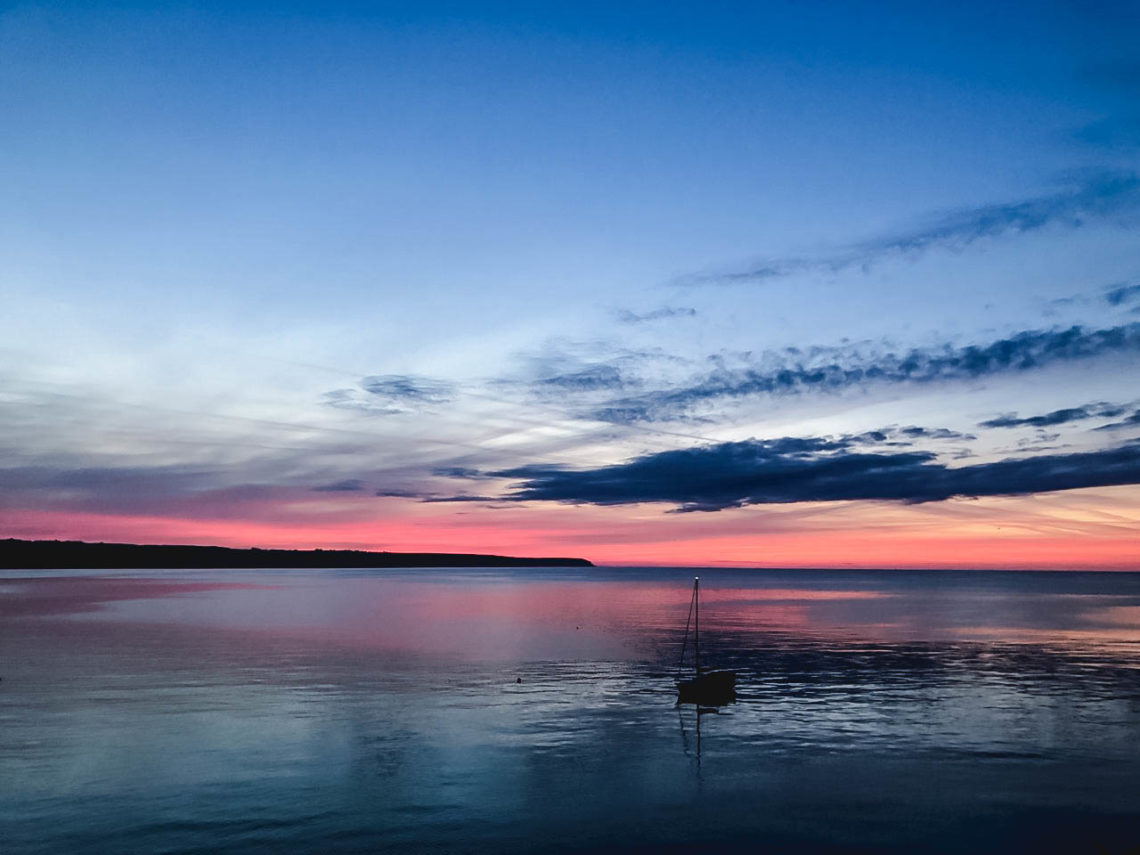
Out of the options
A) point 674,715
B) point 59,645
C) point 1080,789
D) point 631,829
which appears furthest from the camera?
point 59,645

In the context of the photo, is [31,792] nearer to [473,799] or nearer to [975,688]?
[473,799]

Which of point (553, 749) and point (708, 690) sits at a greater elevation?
point (708, 690)

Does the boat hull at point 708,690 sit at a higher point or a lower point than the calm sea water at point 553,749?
higher

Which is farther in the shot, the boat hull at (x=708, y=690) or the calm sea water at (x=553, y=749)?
the boat hull at (x=708, y=690)

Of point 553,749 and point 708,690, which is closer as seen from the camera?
point 553,749

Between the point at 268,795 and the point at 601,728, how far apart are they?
59.7 feet

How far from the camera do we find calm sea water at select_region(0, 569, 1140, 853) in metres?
29.5

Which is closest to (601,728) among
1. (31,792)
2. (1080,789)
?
(1080,789)

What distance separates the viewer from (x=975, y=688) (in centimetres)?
5972

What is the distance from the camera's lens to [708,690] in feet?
167

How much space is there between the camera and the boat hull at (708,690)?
50.9 metres

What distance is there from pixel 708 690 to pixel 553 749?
571 inches

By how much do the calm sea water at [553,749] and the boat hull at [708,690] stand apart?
1.24 meters

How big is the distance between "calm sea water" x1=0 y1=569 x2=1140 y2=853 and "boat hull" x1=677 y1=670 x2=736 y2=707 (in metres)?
1.24
